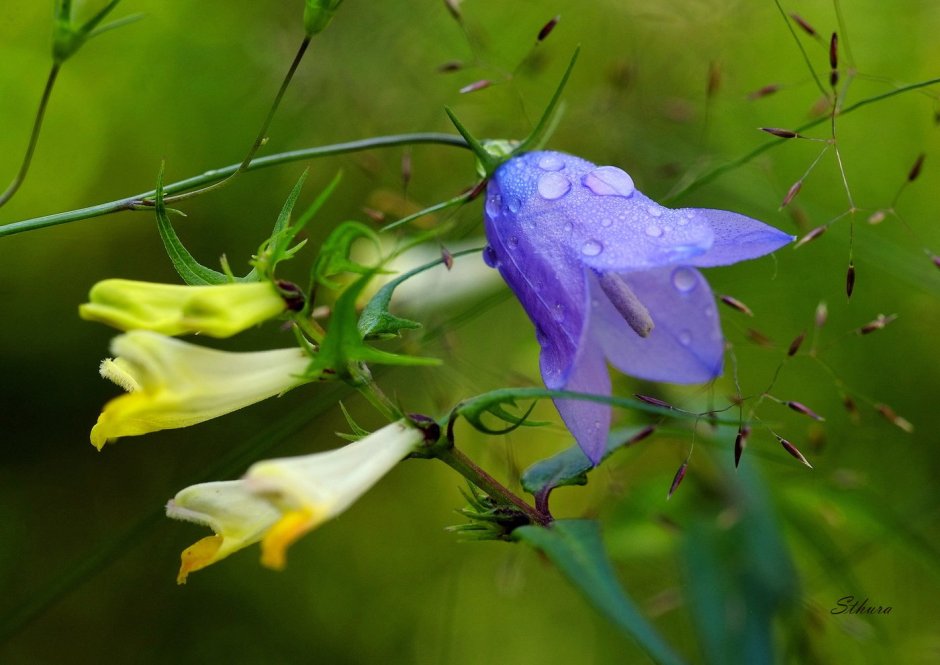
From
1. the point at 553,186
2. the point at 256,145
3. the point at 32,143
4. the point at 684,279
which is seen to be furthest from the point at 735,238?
the point at 32,143

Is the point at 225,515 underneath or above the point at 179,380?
underneath

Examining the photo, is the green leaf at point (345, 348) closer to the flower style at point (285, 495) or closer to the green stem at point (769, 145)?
the flower style at point (285, 495)

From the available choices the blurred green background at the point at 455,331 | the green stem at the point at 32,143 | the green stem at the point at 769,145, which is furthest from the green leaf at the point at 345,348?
the blurred green background at the point at 455,331

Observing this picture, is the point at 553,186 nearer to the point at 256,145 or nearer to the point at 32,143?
the point at 256,145

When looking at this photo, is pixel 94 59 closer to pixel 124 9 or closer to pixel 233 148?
pixel 124 9

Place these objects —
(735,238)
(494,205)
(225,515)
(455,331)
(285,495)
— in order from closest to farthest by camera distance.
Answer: (285,495) → (225,515) → (735,238) → (494,205) → (455,331)

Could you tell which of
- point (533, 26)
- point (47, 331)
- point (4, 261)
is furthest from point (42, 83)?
point (533, 26)
